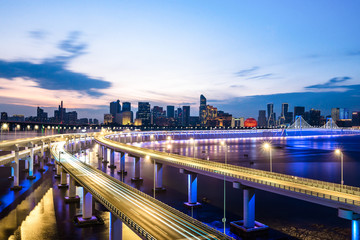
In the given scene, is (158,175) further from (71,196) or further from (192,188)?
(71,196)

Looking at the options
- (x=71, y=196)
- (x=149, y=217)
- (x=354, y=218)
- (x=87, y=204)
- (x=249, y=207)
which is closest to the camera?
(x=354, y=218)

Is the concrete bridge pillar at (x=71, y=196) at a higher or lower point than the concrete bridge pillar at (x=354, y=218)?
lower

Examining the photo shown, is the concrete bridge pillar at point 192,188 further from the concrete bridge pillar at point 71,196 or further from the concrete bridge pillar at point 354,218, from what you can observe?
the concrete bridge pillar at point 354,218

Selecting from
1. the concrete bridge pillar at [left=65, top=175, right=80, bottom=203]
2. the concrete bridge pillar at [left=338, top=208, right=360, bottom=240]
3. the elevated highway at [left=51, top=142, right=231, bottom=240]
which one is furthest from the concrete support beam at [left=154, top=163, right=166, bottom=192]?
the concrete bridge pillar at [left=338, top=208, right=360, bottom=240]

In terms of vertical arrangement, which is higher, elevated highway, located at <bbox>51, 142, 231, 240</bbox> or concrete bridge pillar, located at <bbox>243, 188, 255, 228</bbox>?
elevated highway, located at <bbox>51, 142, 231, 240</bbox>

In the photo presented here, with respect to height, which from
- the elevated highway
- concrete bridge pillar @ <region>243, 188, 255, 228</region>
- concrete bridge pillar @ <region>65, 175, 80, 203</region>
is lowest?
concrete bridge pillar @ <region>65, 175, 80, 203</region>

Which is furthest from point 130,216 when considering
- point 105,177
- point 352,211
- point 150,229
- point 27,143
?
point 27,143

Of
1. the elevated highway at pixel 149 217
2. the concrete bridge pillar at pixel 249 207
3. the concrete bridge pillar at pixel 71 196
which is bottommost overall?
the concrete bridge pillar at pixel 71 196

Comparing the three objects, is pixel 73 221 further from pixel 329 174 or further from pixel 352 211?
pixel 329 174

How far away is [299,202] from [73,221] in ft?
135

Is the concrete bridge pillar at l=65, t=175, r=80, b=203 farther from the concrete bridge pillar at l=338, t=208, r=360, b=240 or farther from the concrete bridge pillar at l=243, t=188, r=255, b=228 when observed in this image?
the concrete bridge pillar at l=338, t=208, r=360, b=240

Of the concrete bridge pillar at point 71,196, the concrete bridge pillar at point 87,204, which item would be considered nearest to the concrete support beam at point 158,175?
the concrete bridge pillar at point 71,196

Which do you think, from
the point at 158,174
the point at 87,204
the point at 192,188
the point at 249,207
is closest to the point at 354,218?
the point at 249,207

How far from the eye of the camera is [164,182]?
2896 inches
